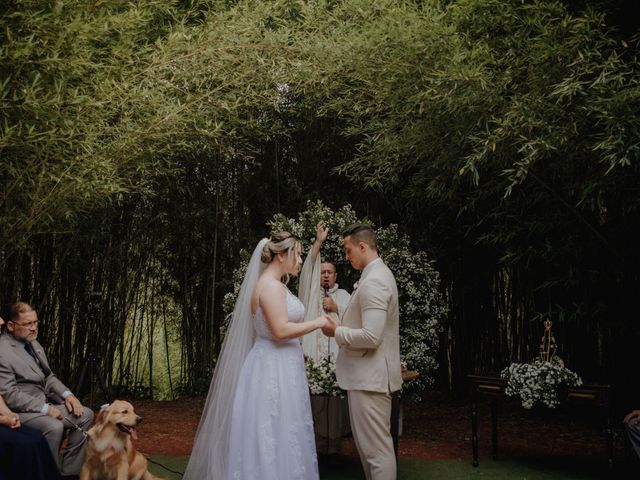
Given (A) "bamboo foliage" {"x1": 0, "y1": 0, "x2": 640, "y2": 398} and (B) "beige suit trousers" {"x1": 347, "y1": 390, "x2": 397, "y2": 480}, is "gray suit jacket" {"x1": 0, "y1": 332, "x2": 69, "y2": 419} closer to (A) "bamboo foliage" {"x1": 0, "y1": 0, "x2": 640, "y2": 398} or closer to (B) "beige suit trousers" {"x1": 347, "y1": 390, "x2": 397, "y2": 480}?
(A) "bamboo foliage" {"x1": 0, "y1": 0, "x2": 640, "y2": 398}

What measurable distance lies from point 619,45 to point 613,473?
2649mm

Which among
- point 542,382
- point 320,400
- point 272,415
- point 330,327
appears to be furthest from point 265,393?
point 542,382

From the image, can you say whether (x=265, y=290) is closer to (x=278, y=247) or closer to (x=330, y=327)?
(x=278, y=247)

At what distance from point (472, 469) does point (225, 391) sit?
2.05 m

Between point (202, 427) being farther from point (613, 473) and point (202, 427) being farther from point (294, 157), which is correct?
point (294, 157)

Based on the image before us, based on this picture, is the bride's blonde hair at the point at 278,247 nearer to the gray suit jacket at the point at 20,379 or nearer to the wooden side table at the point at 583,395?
the gray suit jacket at the point at 20,379

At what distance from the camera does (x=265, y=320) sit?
324 cm

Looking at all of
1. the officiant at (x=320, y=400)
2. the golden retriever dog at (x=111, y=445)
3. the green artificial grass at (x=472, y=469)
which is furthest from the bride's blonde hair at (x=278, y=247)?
the green artificial grass at (x=472, y=469)

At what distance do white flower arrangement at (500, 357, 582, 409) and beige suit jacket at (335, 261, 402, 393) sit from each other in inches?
51.5

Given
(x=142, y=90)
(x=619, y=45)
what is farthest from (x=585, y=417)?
(x=142, y=90)

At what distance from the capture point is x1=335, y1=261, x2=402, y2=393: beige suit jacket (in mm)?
3168

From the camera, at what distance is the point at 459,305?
23.1 feet

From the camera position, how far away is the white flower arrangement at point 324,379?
432 centimetres

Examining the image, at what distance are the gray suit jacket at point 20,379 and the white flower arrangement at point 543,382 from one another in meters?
2.80
